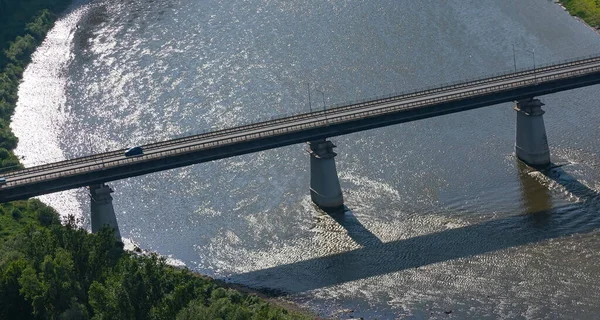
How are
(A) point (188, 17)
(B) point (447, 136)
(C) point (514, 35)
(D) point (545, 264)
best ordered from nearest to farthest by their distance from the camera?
(D) point (545, 264) < (B) point (447, 136) < (C) point (514, 35) < (A) point (188, 17)

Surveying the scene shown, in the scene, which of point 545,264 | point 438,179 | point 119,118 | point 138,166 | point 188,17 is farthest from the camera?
point 188,17

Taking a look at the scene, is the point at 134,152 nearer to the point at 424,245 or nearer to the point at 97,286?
the point at 424,245

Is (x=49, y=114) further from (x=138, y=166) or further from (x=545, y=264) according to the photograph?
(x=545, y=264)

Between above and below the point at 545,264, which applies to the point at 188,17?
below

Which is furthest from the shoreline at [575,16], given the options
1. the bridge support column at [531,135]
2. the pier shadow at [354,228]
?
the pier shadow at [354,228]

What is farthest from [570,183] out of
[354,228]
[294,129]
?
[294,129]

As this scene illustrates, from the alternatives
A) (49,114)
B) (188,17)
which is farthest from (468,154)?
(188,17)
